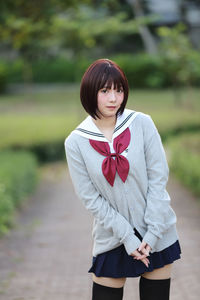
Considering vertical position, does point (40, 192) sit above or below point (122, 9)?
below

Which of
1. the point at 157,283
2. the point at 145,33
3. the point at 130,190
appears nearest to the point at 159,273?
the point at 157,283

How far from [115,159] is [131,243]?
0.39 meters

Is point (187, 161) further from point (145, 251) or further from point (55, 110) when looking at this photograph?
point (55, 110)

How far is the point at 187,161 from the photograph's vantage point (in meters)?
11.3

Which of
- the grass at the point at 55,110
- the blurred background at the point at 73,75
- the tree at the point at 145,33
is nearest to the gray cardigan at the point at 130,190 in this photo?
the blurred background at the point at 73,75

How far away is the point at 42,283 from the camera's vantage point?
16.2ft

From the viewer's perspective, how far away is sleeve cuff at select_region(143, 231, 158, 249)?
2551mm

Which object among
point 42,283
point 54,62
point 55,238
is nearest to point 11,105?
point 54,62

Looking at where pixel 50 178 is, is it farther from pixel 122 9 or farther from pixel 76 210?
pixel 122 9

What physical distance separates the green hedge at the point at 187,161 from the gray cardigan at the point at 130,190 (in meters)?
6.86

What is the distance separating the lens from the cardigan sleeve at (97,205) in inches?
101

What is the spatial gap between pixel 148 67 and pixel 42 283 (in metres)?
30.3

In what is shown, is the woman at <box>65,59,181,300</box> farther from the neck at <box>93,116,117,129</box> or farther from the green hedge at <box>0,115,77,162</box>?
the green hedge at <box>0,115,77,162</box>

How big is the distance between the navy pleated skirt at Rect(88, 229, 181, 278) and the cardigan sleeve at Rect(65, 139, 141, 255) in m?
0.09
